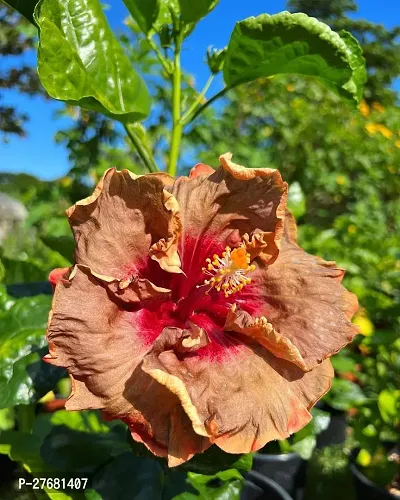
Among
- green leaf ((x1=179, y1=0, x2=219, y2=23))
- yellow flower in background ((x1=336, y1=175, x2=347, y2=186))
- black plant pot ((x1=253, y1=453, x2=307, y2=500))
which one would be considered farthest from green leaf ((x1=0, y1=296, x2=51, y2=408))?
yellow flower in background ((x1=336, y1=175, x2=347, y2=186))

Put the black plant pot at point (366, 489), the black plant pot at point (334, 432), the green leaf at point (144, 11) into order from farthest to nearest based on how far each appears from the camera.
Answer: the black plant pot at point (334, 432), the black plant pot at point (366, 489), the green leaf at point (144, 11)

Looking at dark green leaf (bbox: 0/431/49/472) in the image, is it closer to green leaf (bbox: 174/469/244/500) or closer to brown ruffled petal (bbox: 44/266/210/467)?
green leaf (bbox: 174/469/244/500)

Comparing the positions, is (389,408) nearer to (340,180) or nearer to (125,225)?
(125,225)

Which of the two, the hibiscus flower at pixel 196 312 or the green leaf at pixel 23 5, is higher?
the green leaf at pixel 23 5

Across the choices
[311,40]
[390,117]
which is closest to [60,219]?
[311,40]

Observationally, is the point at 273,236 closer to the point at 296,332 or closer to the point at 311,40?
the point at 296,332

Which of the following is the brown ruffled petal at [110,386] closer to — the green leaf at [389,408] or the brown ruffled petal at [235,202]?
the brown ruffled petal at [235,202]

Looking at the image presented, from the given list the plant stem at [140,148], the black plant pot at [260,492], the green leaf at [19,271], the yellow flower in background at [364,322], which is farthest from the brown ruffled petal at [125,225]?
the yellow flower in background at [364,322]
